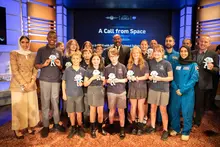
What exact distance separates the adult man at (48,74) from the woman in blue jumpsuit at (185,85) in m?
2.30

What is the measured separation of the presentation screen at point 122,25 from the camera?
31.7 ft

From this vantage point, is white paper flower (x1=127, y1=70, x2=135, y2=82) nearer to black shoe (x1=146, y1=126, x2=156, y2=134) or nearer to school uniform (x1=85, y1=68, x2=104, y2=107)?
school uniform (x1=85, y1=68, x2=104, y2=107)

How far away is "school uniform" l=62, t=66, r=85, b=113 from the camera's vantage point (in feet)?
11.4

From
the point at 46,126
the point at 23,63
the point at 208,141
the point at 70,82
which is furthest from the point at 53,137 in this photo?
the point at 208,141

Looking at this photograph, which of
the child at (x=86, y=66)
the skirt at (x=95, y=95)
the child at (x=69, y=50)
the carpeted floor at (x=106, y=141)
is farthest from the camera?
the child at (x=69, y=50)

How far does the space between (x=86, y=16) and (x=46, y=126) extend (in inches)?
287

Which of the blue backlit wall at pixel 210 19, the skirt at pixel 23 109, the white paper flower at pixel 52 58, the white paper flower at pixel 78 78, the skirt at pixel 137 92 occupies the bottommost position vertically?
the skirt at pixel 23 109

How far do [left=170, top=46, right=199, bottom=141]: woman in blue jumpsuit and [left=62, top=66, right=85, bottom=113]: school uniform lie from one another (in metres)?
1.81

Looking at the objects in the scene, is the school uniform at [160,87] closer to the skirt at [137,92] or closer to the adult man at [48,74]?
the skirt at [137,92]

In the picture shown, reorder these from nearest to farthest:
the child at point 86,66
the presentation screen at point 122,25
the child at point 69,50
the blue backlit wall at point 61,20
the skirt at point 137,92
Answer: the skirt at point 137,92 < the child at point 86,66 < the child at point 69,50 < the blue backlit wall at point 61,20 < the presentation screen at point 122,25

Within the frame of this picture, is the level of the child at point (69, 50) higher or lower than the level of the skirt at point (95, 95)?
higher

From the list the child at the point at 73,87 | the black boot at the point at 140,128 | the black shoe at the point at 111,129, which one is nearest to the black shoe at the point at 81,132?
the child at the point at 73,87

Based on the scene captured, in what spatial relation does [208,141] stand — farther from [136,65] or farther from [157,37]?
[157,37]

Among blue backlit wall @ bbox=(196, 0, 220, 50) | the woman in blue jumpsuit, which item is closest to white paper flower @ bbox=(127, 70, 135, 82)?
the woman in blue jumpsuit
